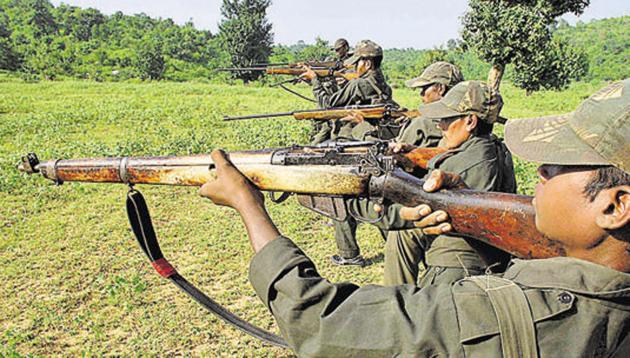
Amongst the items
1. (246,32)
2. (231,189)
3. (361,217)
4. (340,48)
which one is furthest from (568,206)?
(246,32)

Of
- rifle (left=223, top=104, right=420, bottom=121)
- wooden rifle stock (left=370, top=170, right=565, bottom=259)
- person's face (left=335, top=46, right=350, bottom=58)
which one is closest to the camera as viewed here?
wooden rifle stock (left=370, top=170, right=565, bottom=259)

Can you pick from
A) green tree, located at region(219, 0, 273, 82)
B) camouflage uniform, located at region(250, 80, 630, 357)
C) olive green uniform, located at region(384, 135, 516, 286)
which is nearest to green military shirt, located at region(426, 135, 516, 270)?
olive green uniform, located at region(384, 135, 516, 286)

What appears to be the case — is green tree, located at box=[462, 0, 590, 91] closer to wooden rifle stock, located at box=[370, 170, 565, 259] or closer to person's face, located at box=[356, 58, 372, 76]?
person's face, located at box=[356, 58, 372, 76]

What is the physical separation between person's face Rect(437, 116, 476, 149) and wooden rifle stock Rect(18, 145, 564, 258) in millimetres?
795

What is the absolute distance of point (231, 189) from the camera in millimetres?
1898

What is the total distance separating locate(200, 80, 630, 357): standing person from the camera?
1.21 m

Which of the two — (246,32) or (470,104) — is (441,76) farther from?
(246,32)

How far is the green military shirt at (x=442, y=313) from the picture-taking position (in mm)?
A: 1206

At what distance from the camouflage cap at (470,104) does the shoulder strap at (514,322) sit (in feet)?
7.11

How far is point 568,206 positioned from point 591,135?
0.21m

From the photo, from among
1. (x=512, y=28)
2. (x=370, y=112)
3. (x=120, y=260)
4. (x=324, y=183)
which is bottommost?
(x=120, y=260)

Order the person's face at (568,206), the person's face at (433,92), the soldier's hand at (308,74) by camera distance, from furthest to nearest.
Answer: the soldier's hand at (308,74) < the person's face at (433,92) < the person's face at (568,206)

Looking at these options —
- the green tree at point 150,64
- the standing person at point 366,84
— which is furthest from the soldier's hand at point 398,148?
the green tree at point 150,64

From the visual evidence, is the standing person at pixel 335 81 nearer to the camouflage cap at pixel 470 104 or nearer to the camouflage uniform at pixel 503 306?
the camouflage cap at pixel 470 104
